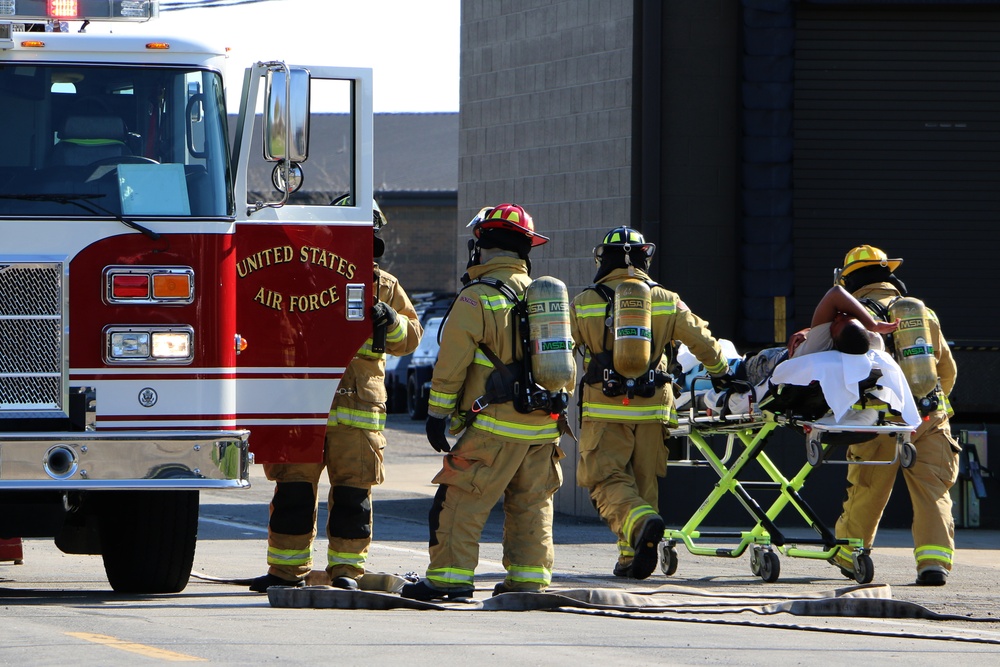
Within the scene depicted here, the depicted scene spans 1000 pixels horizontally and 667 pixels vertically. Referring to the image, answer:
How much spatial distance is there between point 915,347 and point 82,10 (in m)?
5.26

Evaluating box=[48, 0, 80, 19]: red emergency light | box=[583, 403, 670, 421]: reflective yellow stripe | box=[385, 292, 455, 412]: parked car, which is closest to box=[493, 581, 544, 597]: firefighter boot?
box=[583, 403, 670, 421]: reflective yellow stripe

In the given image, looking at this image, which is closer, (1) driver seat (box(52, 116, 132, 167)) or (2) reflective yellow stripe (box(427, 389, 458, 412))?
(1) driver seat (box(52, 116, 132, 167))

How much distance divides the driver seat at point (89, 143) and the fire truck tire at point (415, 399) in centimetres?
1971

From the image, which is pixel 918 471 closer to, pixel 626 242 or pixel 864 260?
pixel 864 260

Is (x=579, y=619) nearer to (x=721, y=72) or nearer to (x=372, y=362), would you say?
(x=372, y=362)

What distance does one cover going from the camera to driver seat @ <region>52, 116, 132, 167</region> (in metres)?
7.94

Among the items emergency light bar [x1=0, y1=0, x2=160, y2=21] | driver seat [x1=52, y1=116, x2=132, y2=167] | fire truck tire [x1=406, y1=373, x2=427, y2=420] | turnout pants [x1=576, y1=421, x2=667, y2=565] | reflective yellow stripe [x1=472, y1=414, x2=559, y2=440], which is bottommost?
fire truck tire [x1=406, y1=373, x2=427, y2=420]

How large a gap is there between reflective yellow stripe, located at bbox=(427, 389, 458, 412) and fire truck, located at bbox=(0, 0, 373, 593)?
0.94 meters

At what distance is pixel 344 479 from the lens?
880 centimetres

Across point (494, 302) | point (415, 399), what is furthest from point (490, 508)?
point (415, 399)

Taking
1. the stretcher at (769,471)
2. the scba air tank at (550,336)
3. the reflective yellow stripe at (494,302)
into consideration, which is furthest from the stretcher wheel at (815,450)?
the reflective yellow stripe at (494,302)

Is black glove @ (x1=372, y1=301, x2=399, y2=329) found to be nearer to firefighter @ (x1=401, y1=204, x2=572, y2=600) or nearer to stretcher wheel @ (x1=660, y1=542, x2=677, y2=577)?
firefighter @ (x1=401, y1=204, x2=572, y2=600)

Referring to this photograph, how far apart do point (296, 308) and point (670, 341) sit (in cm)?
260

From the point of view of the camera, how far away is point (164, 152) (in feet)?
26.2
